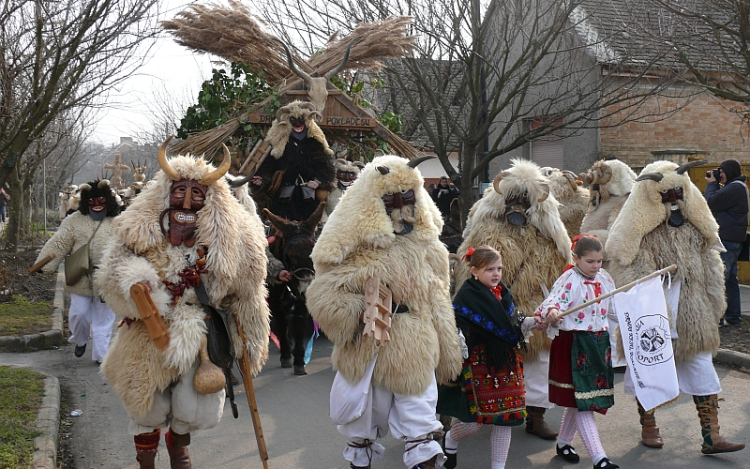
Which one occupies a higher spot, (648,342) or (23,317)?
(648,342)

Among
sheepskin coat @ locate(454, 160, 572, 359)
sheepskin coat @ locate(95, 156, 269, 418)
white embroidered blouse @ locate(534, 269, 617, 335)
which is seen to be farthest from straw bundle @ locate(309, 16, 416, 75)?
white embroidered blouse @ locate(534, 269, 617, 335)

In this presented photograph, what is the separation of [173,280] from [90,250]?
4.48 metres

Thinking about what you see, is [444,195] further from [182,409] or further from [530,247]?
[182,409]

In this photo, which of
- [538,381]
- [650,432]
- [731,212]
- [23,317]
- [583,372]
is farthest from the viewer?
[23,317]

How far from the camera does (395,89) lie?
14.6 metres

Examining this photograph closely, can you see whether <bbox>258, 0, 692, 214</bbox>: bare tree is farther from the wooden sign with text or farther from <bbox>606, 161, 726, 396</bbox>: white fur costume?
<bbox>606, 161, 726, 396</bbox>: white fur costume

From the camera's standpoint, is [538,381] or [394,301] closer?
[394,301]

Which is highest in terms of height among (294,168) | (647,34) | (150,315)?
(647,34)

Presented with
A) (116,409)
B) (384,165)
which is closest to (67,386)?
(116,409)

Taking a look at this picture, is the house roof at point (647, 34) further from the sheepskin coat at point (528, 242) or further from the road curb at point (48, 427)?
the road curb at point (48, 427)

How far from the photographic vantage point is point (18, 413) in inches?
250

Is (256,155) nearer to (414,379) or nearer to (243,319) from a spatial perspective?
(243,319)

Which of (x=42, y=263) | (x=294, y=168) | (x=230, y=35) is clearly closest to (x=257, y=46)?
(x=230, y=35)

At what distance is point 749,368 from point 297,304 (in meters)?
4.82
